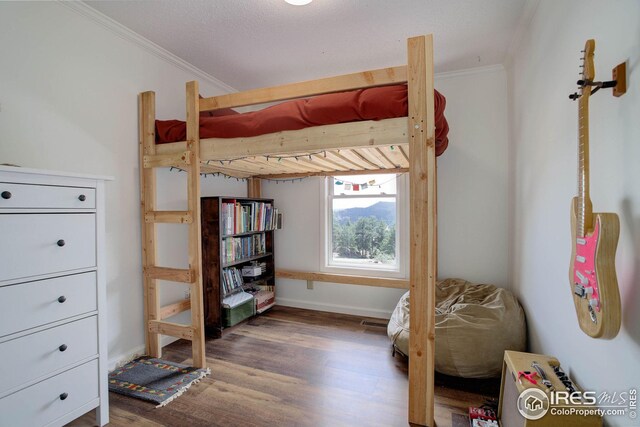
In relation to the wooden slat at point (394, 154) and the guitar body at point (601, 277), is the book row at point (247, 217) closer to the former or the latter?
the wooden slat at point (394, 154)

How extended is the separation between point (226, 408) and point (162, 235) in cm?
149

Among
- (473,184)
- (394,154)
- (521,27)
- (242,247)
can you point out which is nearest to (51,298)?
(242,247)

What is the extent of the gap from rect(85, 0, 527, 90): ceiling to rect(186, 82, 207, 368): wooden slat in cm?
49

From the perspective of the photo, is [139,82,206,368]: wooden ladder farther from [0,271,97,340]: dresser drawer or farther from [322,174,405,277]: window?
[322,174,405,277]: window

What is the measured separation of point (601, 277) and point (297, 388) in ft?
5.64

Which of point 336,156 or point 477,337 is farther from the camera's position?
point 336,156

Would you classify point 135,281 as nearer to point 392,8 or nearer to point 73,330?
point 73,330

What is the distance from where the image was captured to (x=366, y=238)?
11.2 feet

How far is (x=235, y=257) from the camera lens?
9.92ft

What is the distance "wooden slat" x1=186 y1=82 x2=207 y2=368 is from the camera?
2107 millimetres

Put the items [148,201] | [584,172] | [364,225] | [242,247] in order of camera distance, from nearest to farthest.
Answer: [584,172], [148,201], [242,247], [364,225]

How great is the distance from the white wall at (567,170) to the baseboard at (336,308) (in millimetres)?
1337

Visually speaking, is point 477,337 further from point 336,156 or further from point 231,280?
point 231,280

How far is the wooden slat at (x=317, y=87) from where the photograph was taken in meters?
1.60
